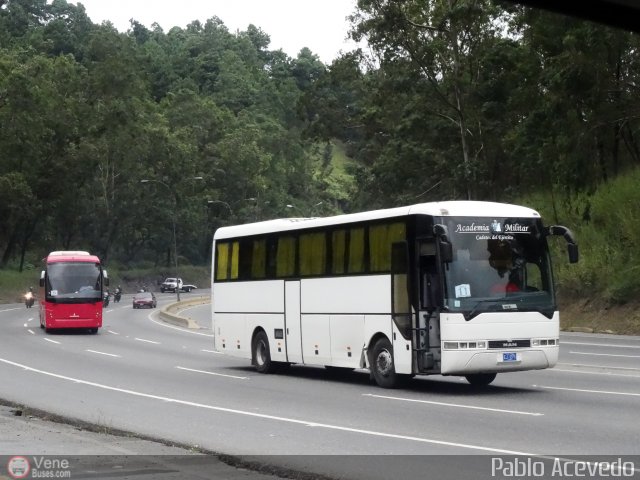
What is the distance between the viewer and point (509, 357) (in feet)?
60.2

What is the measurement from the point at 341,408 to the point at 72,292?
29526 millimetres

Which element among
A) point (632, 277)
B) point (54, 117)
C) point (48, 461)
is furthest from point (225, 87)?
point (48, 461)

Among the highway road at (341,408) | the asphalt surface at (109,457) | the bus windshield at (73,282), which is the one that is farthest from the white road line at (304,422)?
the bus windshield at (73,282)

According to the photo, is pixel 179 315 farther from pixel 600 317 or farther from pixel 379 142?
pixel 600 317

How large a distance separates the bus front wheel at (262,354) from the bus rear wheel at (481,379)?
16.7 ft

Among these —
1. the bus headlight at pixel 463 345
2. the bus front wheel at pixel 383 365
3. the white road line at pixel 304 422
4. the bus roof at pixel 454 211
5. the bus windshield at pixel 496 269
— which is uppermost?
the bus roof at pixel 454 211

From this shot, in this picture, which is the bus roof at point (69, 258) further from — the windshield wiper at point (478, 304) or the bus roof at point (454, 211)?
the windshield wiper at point (478, 304)

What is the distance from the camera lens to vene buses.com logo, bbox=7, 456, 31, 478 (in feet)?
33.7

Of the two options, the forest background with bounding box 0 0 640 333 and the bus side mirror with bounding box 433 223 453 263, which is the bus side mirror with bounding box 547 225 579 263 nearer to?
the bus side mirror with bounding box 433 223 453 263

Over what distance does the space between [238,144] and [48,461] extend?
116 metres

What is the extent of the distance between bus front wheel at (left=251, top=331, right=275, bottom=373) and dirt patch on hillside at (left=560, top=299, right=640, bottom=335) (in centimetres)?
1644

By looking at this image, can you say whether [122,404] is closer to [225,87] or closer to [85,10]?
[225,87]

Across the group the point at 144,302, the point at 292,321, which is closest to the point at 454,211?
the point at 292,321

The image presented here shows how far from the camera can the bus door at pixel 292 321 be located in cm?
2266
